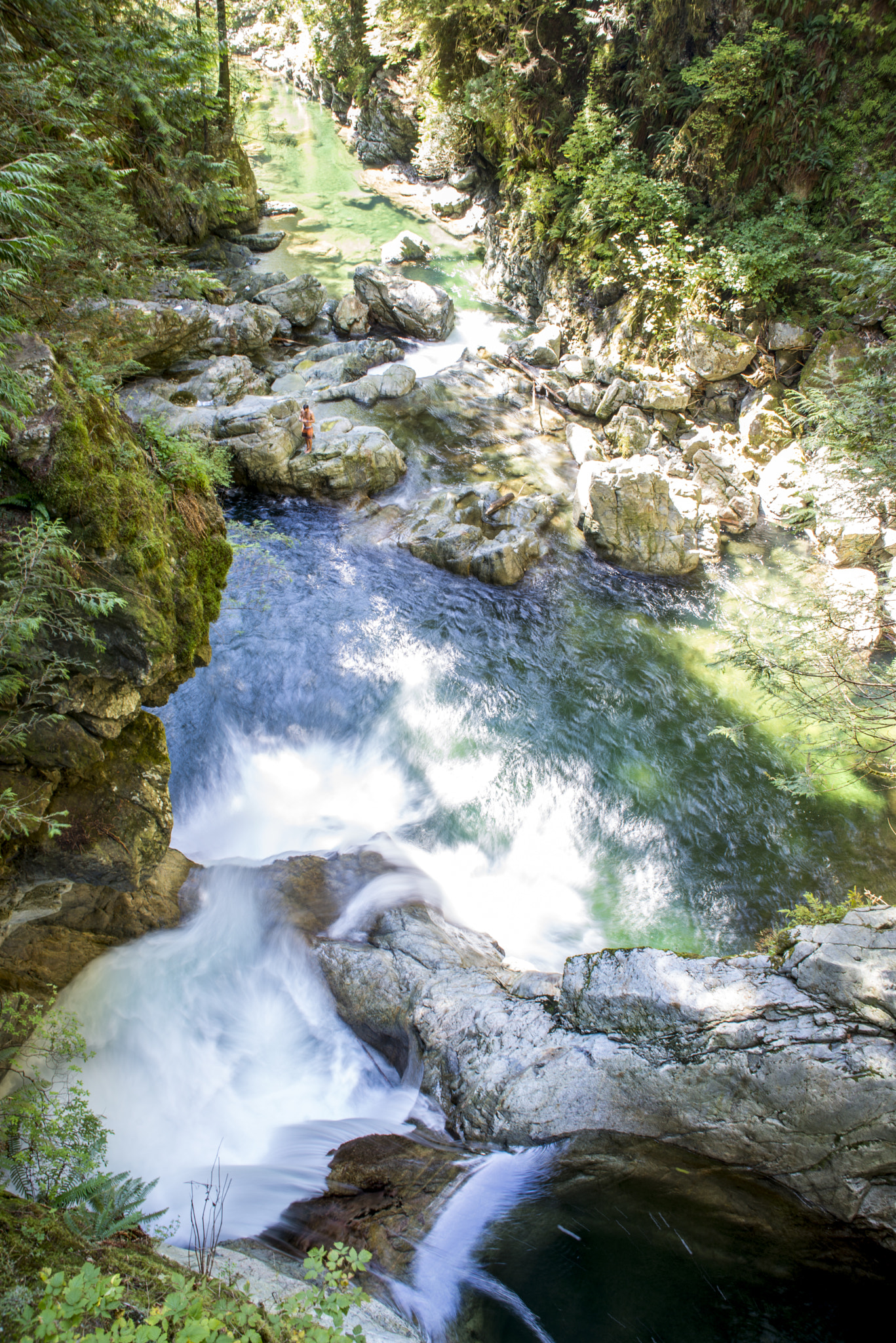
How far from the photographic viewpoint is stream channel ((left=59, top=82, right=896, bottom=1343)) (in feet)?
11.0

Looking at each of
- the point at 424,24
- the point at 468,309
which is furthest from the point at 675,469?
the point at 424,24

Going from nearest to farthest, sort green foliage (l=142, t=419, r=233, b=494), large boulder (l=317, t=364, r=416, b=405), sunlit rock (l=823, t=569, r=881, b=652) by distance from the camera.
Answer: green foliage (l=142, t=419, r=233, b=494) < sunlit rock (l=823, t=569, r=881, b=652) < large boulder (l=317, t=364, r=416, b=405)

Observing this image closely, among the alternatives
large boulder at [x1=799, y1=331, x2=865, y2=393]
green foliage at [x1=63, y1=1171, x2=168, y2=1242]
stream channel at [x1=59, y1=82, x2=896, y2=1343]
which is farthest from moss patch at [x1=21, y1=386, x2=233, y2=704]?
large boulder at [x1=799, y1=331, x2=865, y2=393]

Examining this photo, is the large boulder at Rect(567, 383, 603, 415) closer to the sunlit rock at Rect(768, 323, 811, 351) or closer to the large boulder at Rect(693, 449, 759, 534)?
the large boulder at Rect(693, 449, 759, 534)

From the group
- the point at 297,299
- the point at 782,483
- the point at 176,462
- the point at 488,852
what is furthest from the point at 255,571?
the point at 782,483

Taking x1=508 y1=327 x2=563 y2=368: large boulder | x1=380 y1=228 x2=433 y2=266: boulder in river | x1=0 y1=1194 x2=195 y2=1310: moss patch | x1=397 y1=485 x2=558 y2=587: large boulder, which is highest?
x1=380 y1=228 x2=433 y2=266: boulder in river

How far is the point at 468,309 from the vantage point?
17891 mm

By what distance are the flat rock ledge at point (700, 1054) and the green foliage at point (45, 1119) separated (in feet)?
6.88

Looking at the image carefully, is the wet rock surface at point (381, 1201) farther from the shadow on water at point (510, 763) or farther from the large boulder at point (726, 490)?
the large boulder at point (726, 490)

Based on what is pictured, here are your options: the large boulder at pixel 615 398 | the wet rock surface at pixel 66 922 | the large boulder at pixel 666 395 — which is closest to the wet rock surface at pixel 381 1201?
the wet rock surface at pixel 66 922

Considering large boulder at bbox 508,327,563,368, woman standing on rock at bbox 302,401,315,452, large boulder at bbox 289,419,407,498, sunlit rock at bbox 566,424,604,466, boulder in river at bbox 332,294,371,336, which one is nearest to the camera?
large boulder at bbox 289,419,407,498

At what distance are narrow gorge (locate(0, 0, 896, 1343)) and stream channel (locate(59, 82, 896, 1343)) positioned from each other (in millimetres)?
34

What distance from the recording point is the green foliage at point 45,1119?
3326mm

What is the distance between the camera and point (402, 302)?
1579 cm
